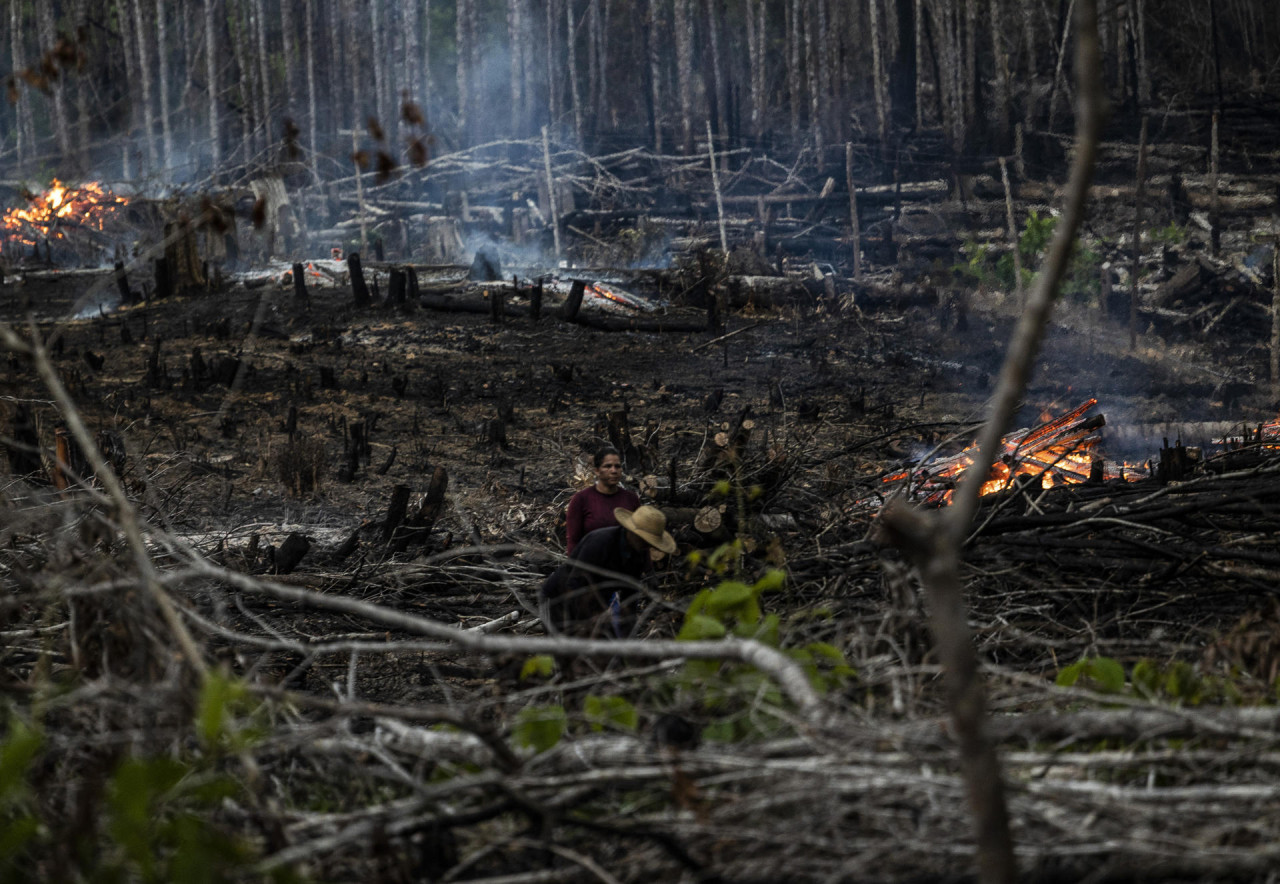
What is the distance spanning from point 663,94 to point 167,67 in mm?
15573

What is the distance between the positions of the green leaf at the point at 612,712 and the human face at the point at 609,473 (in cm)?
277

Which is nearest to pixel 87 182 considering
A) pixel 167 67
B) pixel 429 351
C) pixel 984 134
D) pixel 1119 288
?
pixel 167 67

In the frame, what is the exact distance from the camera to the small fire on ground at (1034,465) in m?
7.04

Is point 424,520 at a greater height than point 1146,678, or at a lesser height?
lesser

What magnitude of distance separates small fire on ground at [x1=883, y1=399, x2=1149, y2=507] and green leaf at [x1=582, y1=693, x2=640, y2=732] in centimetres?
369

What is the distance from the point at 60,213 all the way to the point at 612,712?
2353 centimetres

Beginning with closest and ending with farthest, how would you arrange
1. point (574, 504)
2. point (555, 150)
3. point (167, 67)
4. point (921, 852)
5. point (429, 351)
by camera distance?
point (921, 852) < point (574, 504) < point (429, 351) < point (555, 150) < point (167, 67)

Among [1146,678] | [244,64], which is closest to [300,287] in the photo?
[1146,678]

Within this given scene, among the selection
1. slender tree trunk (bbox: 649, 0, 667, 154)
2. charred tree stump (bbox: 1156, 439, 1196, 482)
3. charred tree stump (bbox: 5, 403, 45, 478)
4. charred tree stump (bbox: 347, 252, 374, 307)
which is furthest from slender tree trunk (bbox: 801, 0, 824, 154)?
charred tree stump (bbox: 5, 403, 45, 478)

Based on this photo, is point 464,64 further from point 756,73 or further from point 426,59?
point 756,73

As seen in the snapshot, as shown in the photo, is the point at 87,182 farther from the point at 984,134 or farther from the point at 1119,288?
the point at 1119,288

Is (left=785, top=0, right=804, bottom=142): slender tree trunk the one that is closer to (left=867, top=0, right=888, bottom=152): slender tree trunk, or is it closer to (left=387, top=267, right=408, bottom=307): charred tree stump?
(left=867, top=0, right=888, bottom=152): slender tree trunk

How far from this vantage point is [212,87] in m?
31.3

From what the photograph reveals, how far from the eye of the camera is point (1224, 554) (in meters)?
5.05
